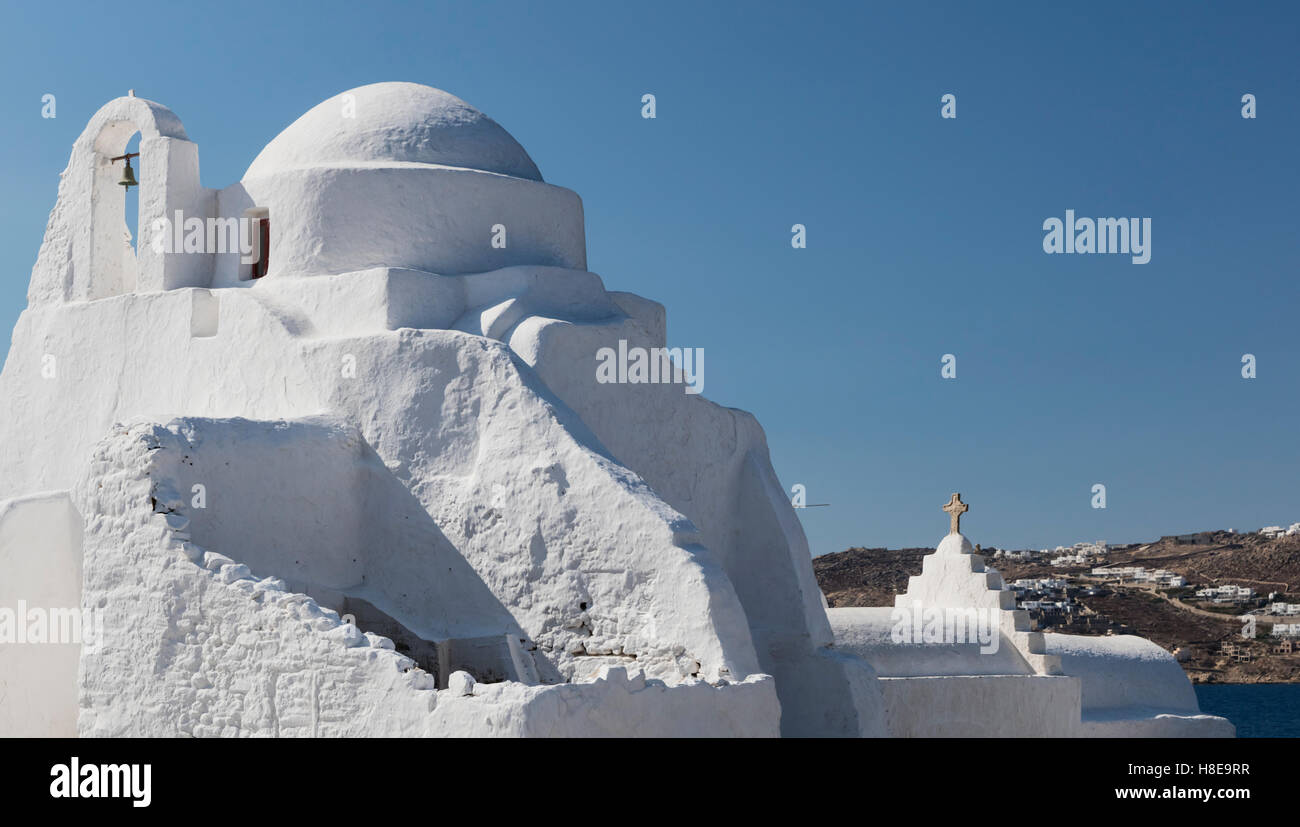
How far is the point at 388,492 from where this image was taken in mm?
13727

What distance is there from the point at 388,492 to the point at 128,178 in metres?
5.25

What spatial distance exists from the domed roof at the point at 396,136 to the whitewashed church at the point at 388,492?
1.6 inches

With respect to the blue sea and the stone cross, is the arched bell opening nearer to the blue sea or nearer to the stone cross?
the stone cross

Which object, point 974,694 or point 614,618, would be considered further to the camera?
point 974,694

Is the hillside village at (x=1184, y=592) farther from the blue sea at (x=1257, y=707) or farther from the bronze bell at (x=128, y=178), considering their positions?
the bronze bell at (x=128, y=178)

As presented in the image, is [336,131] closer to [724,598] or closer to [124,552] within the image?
[124,552]

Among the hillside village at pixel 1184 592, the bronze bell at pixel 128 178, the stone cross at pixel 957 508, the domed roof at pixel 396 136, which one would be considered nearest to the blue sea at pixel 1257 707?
the hillside village at pixel 1184 592

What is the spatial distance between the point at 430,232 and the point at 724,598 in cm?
513

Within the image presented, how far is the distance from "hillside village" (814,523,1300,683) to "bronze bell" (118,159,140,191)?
27.5m

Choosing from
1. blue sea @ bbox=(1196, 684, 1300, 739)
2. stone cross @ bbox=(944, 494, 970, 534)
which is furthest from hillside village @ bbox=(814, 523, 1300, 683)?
stone cross @ bbox=(944, 494, 970, 534)

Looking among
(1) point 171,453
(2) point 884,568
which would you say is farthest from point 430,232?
(2) point 884,568

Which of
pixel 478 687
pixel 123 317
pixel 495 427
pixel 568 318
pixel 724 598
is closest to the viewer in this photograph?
pixel 478 687

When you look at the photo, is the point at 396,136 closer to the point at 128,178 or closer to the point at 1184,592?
the point at 128,178

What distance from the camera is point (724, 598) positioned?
484 inches
